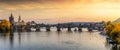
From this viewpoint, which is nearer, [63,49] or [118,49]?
[118,49]

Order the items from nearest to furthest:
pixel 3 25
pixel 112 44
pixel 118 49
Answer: pixel 118 49, pixel 112 44, pixel 3 25

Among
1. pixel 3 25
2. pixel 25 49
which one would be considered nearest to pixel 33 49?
pixel 25 49

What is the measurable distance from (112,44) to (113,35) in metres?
3.91

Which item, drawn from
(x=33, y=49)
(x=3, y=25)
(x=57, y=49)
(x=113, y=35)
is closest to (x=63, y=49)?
(x=57, y=49)

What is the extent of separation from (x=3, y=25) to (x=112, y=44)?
201 ft

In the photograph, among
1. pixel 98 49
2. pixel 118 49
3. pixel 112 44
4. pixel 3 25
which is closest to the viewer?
pixel 118 49

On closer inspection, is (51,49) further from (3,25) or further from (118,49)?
(3,25)

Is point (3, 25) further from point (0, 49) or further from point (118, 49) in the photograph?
Result: point (118, 49)

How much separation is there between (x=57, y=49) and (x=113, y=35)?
7.62m

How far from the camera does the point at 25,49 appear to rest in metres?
44.2

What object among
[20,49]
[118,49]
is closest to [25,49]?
[20,49]

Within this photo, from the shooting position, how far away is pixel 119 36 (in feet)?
135

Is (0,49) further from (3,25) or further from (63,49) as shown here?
(3,25)

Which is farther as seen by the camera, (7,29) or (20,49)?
(7,29)
